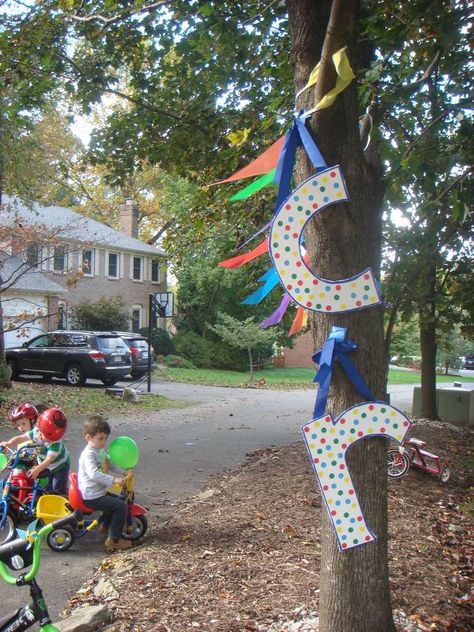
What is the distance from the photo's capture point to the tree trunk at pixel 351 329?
10.3 feet

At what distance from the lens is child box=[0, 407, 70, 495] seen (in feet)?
18.0

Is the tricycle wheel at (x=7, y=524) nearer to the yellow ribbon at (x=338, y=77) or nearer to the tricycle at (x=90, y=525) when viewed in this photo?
the tricycle at (x=90, y=525)

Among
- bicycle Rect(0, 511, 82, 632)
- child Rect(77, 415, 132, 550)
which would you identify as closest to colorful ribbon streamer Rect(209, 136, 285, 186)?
bicycle Rect(0, 511, 82, 632)

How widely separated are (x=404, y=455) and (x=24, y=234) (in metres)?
10.5

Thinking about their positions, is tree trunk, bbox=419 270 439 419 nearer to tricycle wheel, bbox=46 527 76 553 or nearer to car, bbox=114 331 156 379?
tricycle wheel, bbox=46 527 76 553

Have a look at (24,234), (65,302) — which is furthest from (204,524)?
(65,302)

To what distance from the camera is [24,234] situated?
47.0 ft

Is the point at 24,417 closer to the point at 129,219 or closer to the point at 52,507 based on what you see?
the point at 52,507

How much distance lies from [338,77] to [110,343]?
17.9 meters

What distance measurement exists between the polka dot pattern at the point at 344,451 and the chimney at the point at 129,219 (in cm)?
3928

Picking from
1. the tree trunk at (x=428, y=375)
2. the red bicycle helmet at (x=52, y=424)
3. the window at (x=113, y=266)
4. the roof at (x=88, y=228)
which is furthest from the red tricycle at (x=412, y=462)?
the window at (x=113, y=266)

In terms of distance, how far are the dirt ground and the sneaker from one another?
6.5 inches

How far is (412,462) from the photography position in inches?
307

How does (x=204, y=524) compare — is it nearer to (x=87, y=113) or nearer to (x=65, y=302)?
(x=87, y=113)
